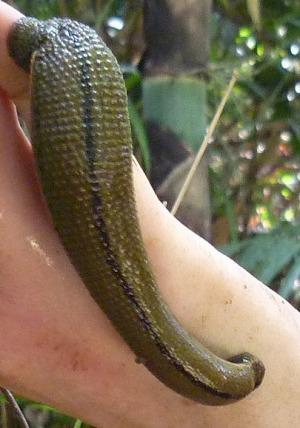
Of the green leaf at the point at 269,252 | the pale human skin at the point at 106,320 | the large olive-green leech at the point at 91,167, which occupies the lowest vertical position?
the green leaf at the point at 269,252

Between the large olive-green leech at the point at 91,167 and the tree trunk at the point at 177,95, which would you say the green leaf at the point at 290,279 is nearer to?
the tree trunk at the point at 177,95

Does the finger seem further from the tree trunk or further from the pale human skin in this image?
the tree trunk

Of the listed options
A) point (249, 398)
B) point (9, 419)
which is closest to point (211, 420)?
point (249, 398)

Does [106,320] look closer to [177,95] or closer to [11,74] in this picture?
[11,74]

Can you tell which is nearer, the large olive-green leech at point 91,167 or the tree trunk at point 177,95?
the large olive-green leech at point 91,167

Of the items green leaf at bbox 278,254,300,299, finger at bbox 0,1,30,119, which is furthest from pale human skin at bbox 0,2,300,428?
green leaf at bbox 278,254,300,299

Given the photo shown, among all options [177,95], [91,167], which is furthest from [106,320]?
[177,95]

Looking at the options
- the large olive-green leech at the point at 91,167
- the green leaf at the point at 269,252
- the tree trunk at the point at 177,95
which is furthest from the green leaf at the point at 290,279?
the large olive-green leech at the point at 91,167

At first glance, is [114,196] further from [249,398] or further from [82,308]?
[249,398]

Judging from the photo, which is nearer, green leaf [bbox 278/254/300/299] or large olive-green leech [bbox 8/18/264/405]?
large olive-green leech [bbox 8/18/264/405]
